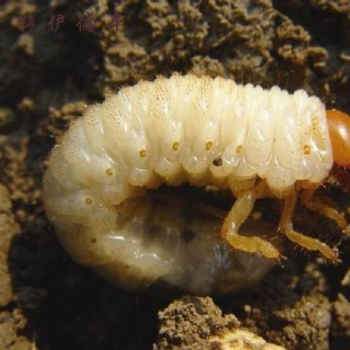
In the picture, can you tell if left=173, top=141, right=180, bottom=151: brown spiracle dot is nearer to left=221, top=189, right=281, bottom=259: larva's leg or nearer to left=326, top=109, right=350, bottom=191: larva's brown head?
left=221, top=189, right=281, bottom=259: larva's leg

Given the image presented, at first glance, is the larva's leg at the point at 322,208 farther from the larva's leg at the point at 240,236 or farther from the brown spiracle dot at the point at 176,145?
the brown spiracle dot at the point at 176,145

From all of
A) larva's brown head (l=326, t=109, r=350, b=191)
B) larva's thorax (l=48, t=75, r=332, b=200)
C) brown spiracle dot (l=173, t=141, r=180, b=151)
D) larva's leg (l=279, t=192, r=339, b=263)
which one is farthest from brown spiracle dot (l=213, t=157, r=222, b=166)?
larva's brown head (l=326, t=109, r=350, b=191)

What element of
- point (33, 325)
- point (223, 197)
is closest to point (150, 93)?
point (223, 197)

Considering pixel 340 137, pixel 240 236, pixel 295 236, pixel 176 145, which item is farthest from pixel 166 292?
pixel 340 137

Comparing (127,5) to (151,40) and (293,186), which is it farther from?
(293,186)

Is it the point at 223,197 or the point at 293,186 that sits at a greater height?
the point at 293,186

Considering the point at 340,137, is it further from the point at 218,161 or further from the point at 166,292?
the point at 166,292
